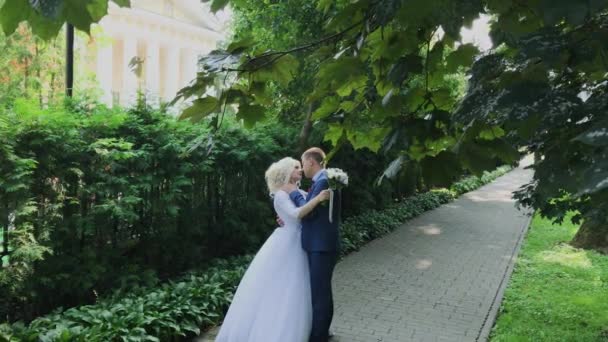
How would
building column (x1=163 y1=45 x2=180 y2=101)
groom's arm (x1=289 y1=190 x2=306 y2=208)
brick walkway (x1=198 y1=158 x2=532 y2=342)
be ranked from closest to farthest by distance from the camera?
groom's arm (x1=289 y1=190 x2=306 y2=208), brick walkway (x1=198 y1=158 x2=532 y2=342), building column (x1=163 y1=45 x2=180 y2=101)

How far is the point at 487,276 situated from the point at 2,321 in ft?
23.7

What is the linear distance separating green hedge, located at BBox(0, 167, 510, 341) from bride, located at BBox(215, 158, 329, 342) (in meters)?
0.62

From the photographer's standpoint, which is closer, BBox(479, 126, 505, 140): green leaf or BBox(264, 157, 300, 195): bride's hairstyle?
BBox(479, 126, 505, 140): green leaf

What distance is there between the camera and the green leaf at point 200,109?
78.0 inches

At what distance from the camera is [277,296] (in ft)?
16.6

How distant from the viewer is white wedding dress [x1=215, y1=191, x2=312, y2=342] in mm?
4992

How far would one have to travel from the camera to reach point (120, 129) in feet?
21.2

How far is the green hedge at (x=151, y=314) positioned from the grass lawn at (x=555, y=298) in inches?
79.2

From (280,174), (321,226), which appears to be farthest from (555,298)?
(280,174)

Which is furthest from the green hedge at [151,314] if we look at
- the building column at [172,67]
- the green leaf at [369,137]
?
the building column at [172,67]

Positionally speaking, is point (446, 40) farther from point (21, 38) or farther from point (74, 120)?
point (21, 38)

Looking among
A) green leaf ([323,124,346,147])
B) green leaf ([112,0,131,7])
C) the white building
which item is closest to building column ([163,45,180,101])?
the white building

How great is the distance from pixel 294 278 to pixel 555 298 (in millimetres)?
4696

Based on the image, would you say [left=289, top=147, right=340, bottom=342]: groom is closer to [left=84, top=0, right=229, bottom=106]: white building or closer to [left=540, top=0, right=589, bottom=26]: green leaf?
[left=540, top=0, right=589, bottom=26]: green leaf
